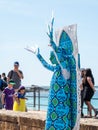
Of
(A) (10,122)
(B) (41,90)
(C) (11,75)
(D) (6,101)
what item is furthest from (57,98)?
(B) (41,90)

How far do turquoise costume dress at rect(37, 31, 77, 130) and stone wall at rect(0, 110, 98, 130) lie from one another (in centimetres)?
91

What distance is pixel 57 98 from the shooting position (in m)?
6.27

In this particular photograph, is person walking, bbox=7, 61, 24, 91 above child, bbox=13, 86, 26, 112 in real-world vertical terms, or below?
above

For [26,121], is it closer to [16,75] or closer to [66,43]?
[66,43]

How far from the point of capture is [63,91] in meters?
6.28

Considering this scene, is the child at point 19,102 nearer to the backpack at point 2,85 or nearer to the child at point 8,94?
the child at point 8,94

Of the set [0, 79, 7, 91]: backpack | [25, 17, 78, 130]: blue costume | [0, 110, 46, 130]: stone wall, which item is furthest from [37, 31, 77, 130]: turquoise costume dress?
[0, 79, 7, 91]: backpack

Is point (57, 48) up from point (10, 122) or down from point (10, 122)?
up

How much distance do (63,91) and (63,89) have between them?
0.02 m

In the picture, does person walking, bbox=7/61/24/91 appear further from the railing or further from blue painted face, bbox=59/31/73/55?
blue painted face, bbox=59/31/73/55

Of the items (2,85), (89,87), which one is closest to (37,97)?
(2,85)

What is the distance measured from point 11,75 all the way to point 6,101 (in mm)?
1042

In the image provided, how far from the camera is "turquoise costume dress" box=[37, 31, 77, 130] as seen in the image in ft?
20.5

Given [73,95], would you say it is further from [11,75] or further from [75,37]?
[11,75]
